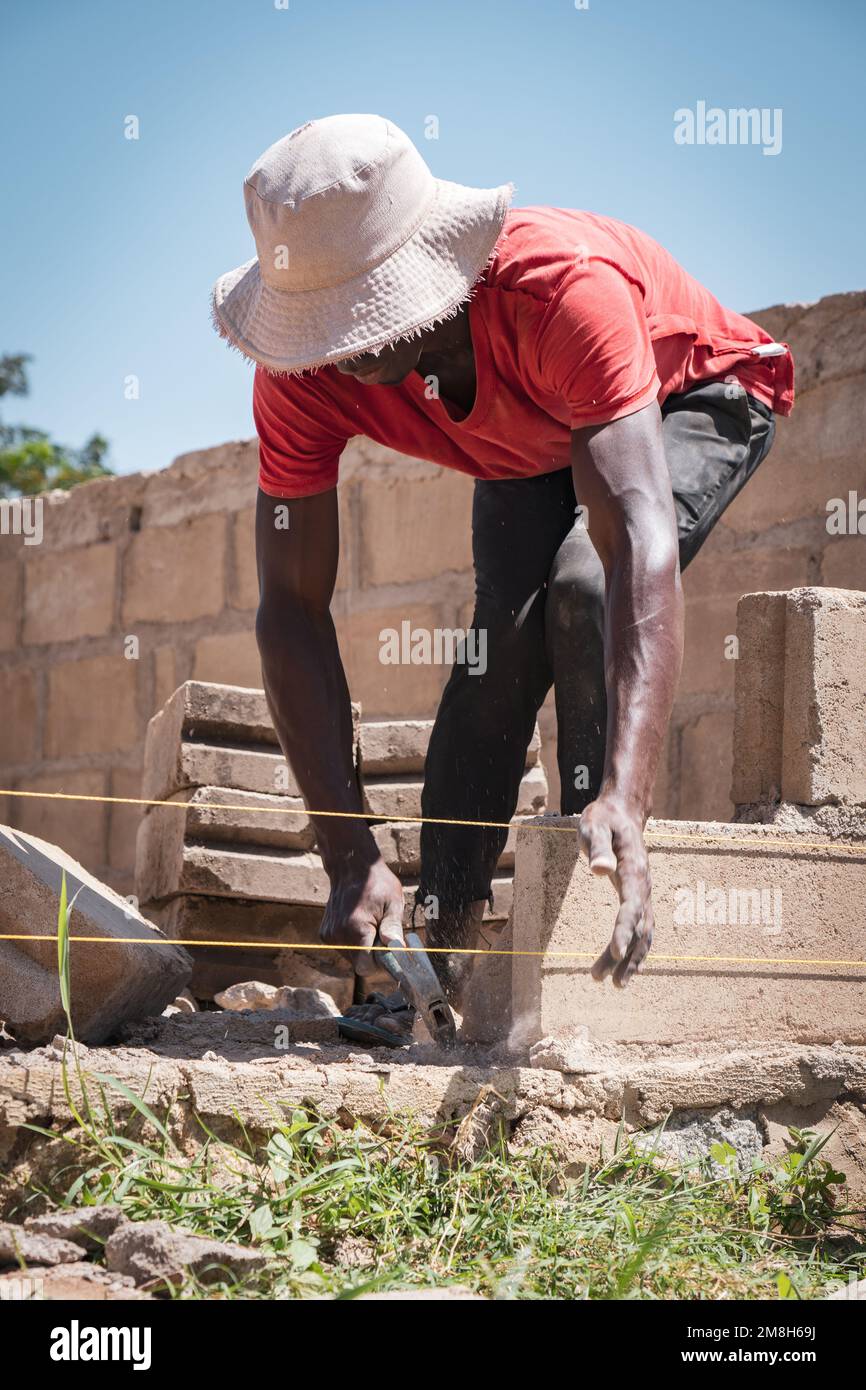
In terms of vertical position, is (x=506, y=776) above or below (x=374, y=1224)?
above

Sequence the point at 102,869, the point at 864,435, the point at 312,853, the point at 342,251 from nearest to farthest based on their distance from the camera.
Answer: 1. the point at 342,251
2. the point at 312,853
3. the point at 864,435
4. the point at 102,869

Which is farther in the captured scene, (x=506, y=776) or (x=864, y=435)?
(x=864, y=435)

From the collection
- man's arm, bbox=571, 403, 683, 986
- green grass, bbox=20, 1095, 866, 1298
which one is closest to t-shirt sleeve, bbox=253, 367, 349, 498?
man's arm, bbox=571, 403, 683, 986

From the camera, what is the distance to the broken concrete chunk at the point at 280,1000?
3.77 metres

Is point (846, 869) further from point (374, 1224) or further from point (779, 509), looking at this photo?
point (779, 509)

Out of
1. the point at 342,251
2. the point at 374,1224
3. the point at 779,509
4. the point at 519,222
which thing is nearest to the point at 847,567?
the point at 779,509

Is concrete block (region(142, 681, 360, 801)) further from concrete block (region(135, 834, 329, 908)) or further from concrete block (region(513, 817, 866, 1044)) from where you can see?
concrete block (region(513, 817, 866, 1044))

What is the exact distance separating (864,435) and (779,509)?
1.22 ft

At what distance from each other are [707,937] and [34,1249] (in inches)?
57.1

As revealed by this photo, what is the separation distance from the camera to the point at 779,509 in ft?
16.8

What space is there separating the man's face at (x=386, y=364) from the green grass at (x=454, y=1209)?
1112mm
